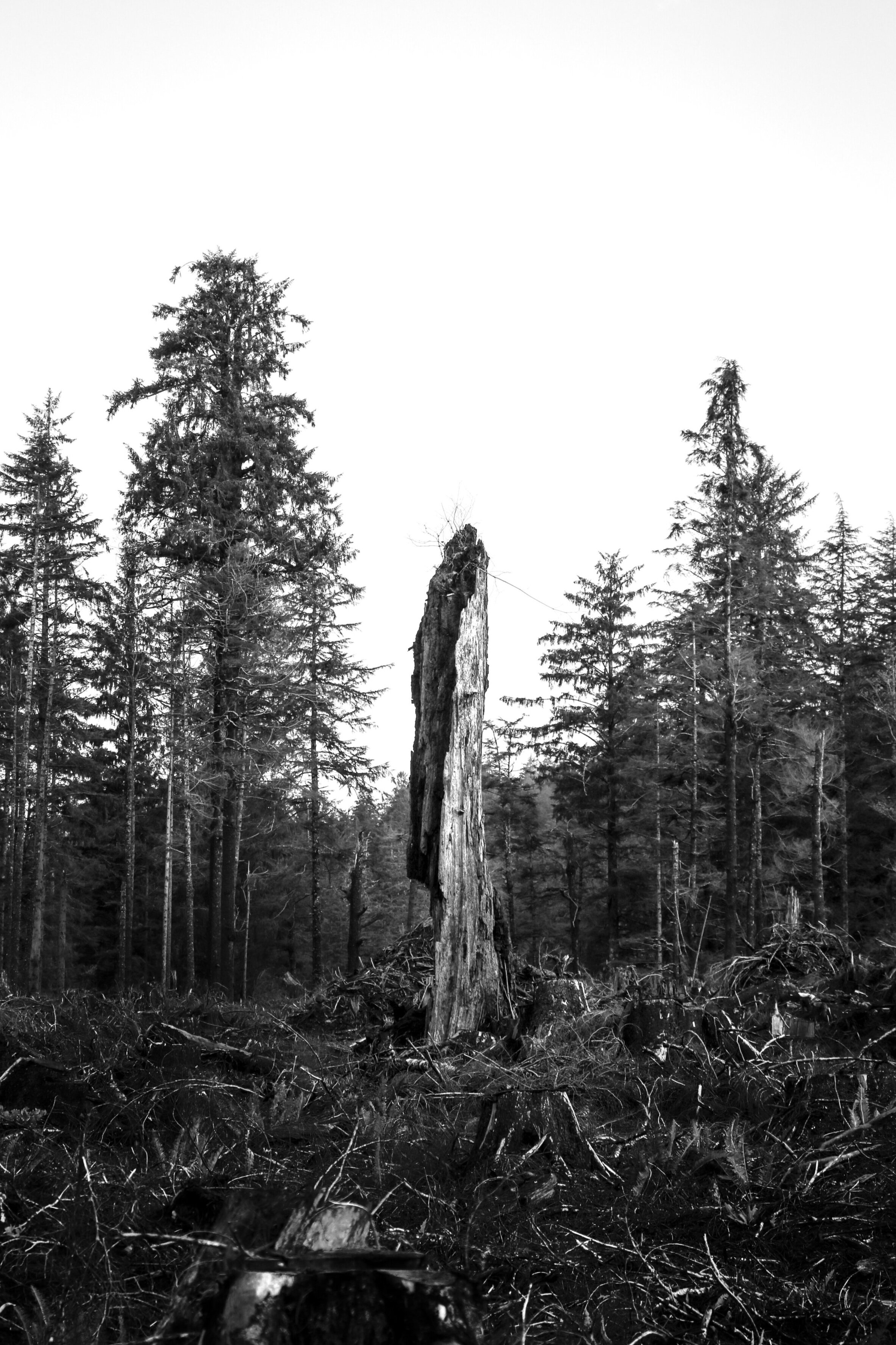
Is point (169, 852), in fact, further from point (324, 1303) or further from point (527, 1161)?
point (324, 1303)

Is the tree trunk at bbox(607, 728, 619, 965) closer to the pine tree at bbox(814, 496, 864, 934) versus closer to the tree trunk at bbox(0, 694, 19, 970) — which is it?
the pine tree at bbox(814, 496, 864, 934)

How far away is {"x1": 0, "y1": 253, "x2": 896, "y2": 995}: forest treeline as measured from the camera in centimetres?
1900

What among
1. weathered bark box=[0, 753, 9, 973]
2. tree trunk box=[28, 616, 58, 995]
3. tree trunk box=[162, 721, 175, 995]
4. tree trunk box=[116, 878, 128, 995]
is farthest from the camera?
weathered bark box=[0, 753, 9, 973]

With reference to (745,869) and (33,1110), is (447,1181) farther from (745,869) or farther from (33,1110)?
(745,869)

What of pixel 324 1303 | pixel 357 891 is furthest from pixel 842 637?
pixel 324 1303

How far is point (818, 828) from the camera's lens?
84.1 feet

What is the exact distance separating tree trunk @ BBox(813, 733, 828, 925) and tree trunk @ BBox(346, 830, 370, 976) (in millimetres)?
14262

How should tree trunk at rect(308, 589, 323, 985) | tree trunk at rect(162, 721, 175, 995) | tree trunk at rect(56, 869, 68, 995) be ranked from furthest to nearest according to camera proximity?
tree trunk at rect(56, 869, 68, 995) → tree trunk at rect(308, 589, 323, 985) → tree trunk at rect(162, 721, 175, 995)

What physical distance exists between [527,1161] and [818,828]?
→ 24.8 m

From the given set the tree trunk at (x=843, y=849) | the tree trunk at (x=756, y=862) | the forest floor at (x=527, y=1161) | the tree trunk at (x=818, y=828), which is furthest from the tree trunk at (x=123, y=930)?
the tree trunk at (x=843, y=849)

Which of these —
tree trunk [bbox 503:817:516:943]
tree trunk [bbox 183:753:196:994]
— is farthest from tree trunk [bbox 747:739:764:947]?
tree trunk [bbox 183:753:196:994]

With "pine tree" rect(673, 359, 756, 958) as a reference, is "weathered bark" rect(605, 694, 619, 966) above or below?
below

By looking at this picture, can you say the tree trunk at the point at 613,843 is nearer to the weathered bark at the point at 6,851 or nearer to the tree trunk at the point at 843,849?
the tree trunk at the point at 843,849

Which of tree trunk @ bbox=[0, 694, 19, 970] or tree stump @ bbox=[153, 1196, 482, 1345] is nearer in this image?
tree stump @ bbox=[153, 1196, 482, 1345]
